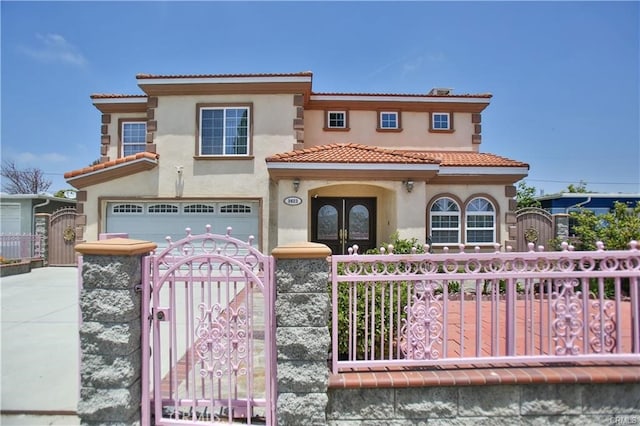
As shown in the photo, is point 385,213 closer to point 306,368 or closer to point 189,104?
point 189,104

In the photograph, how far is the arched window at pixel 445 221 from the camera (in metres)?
10.9

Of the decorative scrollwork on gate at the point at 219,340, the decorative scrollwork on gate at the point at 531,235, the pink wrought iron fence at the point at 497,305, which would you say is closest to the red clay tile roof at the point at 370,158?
the decorative scrollwork on gate at the point at 531,235

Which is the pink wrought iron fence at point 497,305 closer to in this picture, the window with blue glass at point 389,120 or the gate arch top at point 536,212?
the gate arch top at point 536,212

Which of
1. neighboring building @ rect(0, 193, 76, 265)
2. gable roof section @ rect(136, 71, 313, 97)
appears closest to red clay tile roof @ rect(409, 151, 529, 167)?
gable roof section @ rect(136, 71, 313, 97)

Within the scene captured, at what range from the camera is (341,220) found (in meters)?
11.8

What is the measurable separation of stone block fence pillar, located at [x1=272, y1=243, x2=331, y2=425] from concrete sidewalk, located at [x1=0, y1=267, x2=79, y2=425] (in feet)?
7.40

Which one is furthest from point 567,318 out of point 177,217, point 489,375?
point 177,217

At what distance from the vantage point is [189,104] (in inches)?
452

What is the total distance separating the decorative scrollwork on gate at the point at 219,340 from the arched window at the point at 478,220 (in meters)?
9.66

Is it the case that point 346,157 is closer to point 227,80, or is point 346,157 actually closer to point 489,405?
point 227,80

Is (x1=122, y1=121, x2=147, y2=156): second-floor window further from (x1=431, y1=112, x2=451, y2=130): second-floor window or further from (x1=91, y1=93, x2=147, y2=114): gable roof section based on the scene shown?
(x1=431, y1=112, x2=451, y2=130): second-floor window

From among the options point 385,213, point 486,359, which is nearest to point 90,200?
point 385,213

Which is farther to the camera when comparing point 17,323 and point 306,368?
point 17,323

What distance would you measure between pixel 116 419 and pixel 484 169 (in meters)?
11.1
